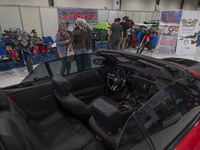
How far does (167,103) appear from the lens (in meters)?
1.15

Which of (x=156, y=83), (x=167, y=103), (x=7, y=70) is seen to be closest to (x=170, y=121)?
(x=167, y=103)

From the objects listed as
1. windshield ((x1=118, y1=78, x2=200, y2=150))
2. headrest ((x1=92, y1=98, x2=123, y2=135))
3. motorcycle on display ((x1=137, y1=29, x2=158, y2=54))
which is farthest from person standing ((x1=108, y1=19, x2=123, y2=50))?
headrest ((x1=92, y1=98, x2=123, y2=135))

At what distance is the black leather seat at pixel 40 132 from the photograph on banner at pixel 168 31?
22.3 feet

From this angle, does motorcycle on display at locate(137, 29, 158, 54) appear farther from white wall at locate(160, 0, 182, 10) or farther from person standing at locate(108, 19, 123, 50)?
white wall at locate(160, 0, 182, 10)

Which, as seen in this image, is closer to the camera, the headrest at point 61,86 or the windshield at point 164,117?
the windshield at point 164,117

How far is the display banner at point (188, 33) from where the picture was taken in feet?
21.8

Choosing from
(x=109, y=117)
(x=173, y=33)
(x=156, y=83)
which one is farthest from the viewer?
(x=173, y=33)

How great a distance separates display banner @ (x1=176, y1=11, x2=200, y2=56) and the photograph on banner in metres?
0.22

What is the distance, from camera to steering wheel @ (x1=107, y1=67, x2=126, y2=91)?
8.37 ft

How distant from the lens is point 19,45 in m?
4.40

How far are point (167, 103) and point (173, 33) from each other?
23.0 ft

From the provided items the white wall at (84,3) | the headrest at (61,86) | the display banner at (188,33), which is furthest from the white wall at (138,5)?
the headrest at (61,86)

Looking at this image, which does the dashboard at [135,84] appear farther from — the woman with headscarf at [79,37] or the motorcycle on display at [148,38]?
the motorcycle on display at [148,38]

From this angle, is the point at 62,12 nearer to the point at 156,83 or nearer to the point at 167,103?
the point at 156,83
